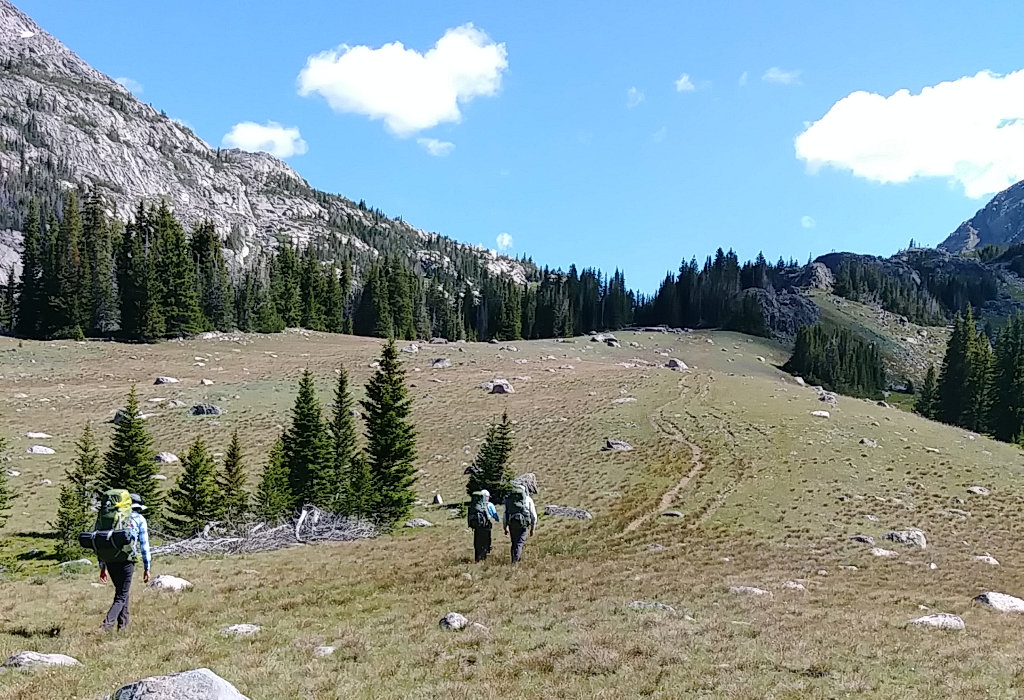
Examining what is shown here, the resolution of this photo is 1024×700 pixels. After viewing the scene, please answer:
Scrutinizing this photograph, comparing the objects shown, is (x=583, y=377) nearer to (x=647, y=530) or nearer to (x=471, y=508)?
(x=647, y=530)

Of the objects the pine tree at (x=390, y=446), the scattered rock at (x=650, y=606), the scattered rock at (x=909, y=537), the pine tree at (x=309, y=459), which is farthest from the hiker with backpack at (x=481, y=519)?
the scattered rock at (x=909, y=537)

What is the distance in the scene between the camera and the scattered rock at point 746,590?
18.4 meters

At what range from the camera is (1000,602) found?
1859 cm

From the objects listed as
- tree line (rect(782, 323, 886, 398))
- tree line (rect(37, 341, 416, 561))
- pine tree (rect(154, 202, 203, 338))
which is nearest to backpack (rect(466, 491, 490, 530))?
tree line (rect(37, 341, 416, 561))

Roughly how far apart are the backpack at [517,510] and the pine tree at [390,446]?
13.3 metres

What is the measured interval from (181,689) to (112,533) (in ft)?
17.9

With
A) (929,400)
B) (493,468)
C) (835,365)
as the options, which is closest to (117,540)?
(493,468)

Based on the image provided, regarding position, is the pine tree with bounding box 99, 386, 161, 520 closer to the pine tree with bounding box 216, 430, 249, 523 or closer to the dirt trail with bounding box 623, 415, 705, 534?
the pine tree with bounding box 216, 430, 249, 523

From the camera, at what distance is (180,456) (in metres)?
41.8

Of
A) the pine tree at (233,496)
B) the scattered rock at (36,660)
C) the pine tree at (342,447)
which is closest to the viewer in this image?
the scattered rock at (36,660)

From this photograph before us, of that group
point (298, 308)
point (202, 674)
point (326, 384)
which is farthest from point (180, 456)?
point (298, 308)

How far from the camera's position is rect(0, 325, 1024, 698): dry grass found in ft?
36.1

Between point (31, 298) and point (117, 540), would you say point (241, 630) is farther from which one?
point (31, 298)

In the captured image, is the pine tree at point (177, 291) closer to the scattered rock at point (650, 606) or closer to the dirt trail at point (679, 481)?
the dirt trail at point (679, 481)
